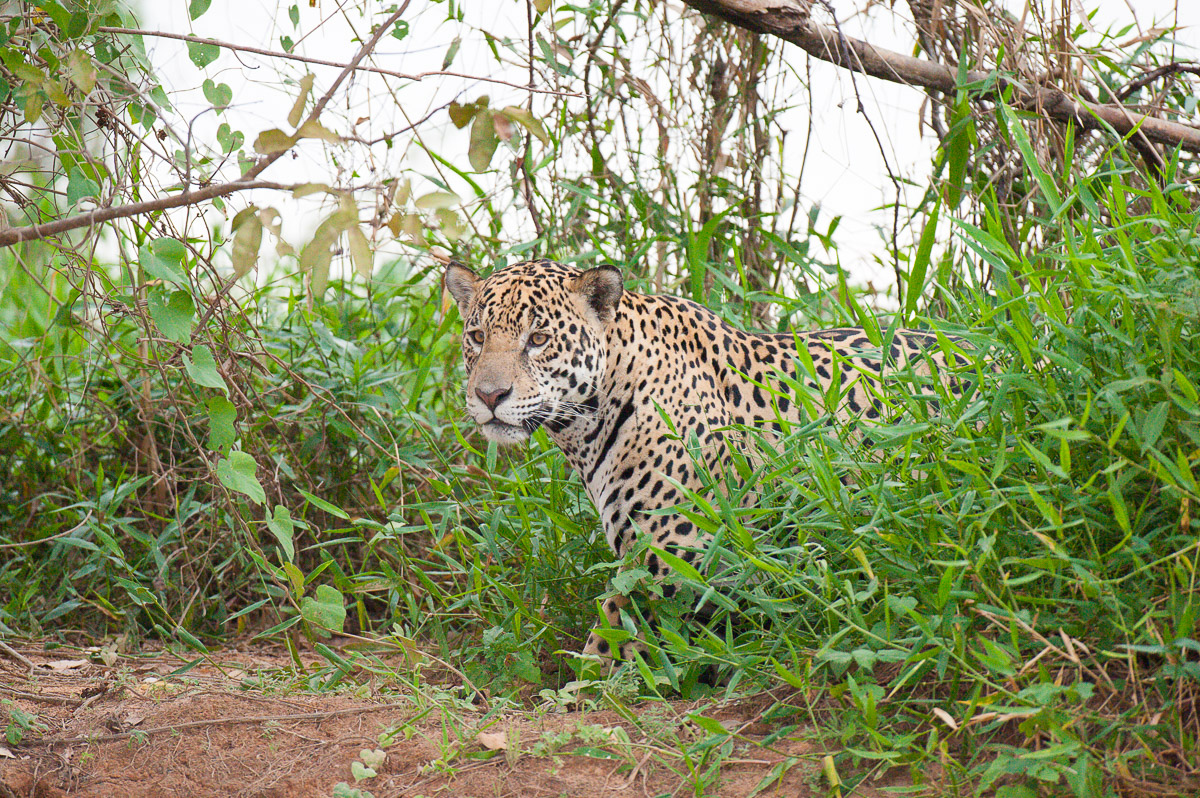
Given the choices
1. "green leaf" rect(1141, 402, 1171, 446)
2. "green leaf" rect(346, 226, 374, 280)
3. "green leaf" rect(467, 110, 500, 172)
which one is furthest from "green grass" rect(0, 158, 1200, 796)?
"green leaf" rect(467, 110, 500, 172)

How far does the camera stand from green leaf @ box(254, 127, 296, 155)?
86.7 inches

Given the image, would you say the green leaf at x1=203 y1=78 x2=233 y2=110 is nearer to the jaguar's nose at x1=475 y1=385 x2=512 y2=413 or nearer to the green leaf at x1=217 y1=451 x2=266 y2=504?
the green leaf at x1=217 y1=451 x2=266 y2=504

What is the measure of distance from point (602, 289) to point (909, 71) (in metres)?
2.03

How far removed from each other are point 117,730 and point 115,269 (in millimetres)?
4624

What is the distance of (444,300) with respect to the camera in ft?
17.2

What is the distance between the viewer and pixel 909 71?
16.2 ft

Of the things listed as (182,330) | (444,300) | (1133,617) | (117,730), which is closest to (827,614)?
(1133,617)

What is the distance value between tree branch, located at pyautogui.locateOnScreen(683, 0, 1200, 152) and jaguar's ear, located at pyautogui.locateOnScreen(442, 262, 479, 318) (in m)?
1.52

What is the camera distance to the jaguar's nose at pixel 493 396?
3.91 metres

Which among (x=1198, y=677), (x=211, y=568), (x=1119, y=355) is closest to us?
(x=1198, y=677)

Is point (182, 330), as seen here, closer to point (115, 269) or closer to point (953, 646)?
point (953, 646)

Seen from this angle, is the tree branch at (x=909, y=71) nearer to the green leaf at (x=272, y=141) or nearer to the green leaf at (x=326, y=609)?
the green leaf at (x=272, y=141)

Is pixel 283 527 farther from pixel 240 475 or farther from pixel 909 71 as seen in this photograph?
pixel 909 71

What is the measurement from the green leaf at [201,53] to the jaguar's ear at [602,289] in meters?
1.53
